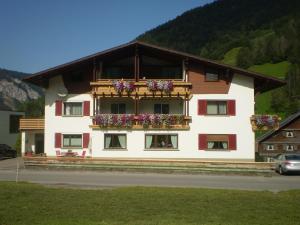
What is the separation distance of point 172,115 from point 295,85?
7221 cm

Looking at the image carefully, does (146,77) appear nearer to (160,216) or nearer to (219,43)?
(160,216)

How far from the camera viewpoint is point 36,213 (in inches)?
440

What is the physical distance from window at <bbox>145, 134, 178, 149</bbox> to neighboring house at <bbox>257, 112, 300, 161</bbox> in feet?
101

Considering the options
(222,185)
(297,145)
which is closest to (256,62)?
(297,145)

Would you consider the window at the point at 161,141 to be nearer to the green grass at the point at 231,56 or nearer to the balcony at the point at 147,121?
the balcony at the point at 147,121

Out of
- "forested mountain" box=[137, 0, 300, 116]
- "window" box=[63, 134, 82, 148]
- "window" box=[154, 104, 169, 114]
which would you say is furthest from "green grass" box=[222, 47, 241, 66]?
"window" box=[63, 134, 82, 148]

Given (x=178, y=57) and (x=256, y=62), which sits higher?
(x=256, y=62)

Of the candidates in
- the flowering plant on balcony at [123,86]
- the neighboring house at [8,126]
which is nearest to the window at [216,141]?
the flowering plant on balcony at [123,86]

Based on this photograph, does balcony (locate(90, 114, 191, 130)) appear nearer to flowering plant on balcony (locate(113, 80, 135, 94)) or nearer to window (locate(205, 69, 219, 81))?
flowering plant on balcony (locate(113, 80, 135, 94))

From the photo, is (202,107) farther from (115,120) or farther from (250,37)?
(250,37)

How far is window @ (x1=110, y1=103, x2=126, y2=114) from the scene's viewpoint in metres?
36.0

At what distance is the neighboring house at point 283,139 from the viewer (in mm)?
61656

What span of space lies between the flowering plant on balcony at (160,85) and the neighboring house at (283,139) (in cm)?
3219

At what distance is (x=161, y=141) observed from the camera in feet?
112
